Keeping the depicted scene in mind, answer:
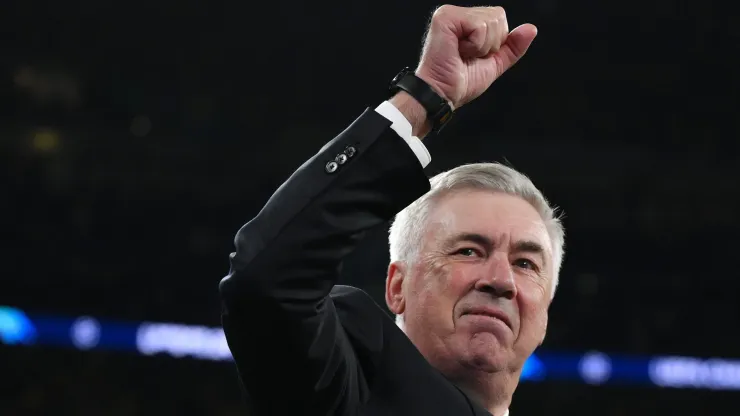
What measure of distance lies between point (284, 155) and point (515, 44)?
22.2 ft

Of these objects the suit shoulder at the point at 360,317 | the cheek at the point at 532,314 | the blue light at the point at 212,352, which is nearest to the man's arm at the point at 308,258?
the suit shoulder at the point at 360,317

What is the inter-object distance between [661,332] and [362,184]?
7.73 m

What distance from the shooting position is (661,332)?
838 cm

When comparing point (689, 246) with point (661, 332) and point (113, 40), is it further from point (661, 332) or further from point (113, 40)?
point (113, 40)

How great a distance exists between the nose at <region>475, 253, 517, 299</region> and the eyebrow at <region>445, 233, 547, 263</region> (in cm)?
3

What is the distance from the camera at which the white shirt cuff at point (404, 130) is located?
124 cm

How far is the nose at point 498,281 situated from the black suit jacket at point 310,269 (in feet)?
0.95

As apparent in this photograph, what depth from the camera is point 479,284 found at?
154 cm

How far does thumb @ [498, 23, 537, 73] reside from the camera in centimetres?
137

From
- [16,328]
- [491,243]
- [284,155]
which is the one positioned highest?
[284,155]

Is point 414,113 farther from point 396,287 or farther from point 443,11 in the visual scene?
point 396,287

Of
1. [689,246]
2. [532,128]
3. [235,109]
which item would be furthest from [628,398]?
[235,109]

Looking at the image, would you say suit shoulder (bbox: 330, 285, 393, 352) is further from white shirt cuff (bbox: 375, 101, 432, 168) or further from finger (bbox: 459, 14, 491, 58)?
finger (bbox: 459, 14, 491, 58)

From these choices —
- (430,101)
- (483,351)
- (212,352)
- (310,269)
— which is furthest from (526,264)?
(212,352)
